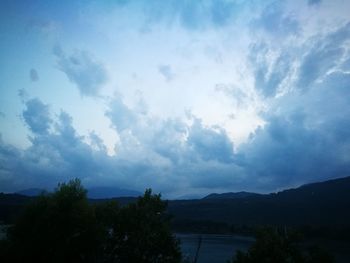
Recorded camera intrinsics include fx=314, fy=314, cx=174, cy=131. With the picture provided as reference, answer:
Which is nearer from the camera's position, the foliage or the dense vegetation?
the foliage

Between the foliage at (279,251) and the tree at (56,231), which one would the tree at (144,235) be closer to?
the tree at (56,231)

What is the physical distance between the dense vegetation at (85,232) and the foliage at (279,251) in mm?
9517

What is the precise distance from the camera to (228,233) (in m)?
176

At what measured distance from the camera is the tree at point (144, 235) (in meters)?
33.8

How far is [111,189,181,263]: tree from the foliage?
8334mm

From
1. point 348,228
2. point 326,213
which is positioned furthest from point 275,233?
point 326,213

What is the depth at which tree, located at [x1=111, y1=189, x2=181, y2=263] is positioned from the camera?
33750 mm

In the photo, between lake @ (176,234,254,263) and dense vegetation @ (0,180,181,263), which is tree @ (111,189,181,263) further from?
lake @ (176,234,254,263)

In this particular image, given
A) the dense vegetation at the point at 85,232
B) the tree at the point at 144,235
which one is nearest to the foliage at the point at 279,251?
the tree at the point at 144,235

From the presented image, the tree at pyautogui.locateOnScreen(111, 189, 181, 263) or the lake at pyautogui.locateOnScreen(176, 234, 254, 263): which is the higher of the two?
the tree at pyautogui.locateOnScreen(111, 189, 181, 263)

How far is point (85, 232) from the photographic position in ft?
109

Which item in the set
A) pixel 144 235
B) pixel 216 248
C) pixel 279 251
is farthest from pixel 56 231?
pixel 216 248

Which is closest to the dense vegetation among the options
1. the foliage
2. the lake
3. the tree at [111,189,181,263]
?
the tree at [111,189,181,263]

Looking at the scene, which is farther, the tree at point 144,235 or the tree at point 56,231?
the tree at point 144,235
